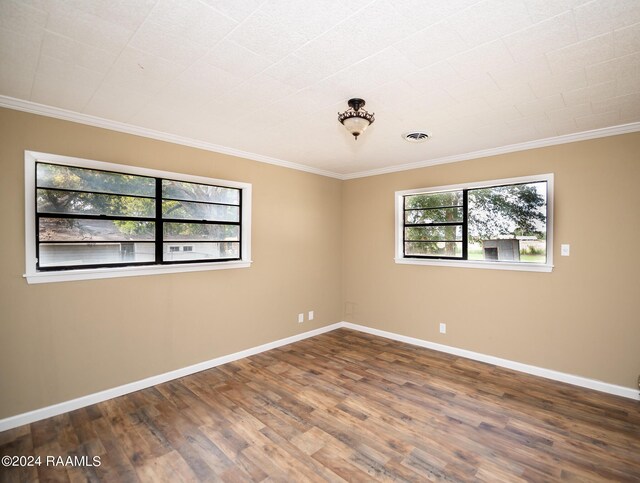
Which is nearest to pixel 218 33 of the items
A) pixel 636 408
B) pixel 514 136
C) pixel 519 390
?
pixel 514 136

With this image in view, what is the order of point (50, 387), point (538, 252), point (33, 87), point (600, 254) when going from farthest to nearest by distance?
point (538, 252)
point (600, 254)
point (50, 387)
point (33, 87)

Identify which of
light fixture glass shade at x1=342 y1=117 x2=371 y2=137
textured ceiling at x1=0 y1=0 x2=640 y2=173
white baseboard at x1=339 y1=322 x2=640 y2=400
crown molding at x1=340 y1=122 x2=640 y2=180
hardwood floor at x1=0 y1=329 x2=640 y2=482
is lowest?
hardwood floor at x1=0 y1=329 x2=640 y2=482

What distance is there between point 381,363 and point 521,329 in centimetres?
169

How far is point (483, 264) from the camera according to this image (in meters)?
3.94

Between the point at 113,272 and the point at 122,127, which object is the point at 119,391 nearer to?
the point at 113,272

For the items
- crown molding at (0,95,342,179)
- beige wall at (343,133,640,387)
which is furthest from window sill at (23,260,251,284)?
beige wall at (343,133,640,387)

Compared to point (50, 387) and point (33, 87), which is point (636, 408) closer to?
point (50, 387)

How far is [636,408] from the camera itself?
2863 mm

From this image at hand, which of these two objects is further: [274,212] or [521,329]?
[274,212]

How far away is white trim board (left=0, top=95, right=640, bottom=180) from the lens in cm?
262

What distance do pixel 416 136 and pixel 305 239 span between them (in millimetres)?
2290

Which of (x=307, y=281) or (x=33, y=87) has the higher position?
(x=33, y=87)

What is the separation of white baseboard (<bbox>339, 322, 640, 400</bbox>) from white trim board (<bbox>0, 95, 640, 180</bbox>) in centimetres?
252

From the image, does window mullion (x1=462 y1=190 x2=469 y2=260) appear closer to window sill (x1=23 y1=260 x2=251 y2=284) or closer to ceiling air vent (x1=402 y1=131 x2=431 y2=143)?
ceiling air vent (x1=402 y1=131 x2=431 y2=143)
